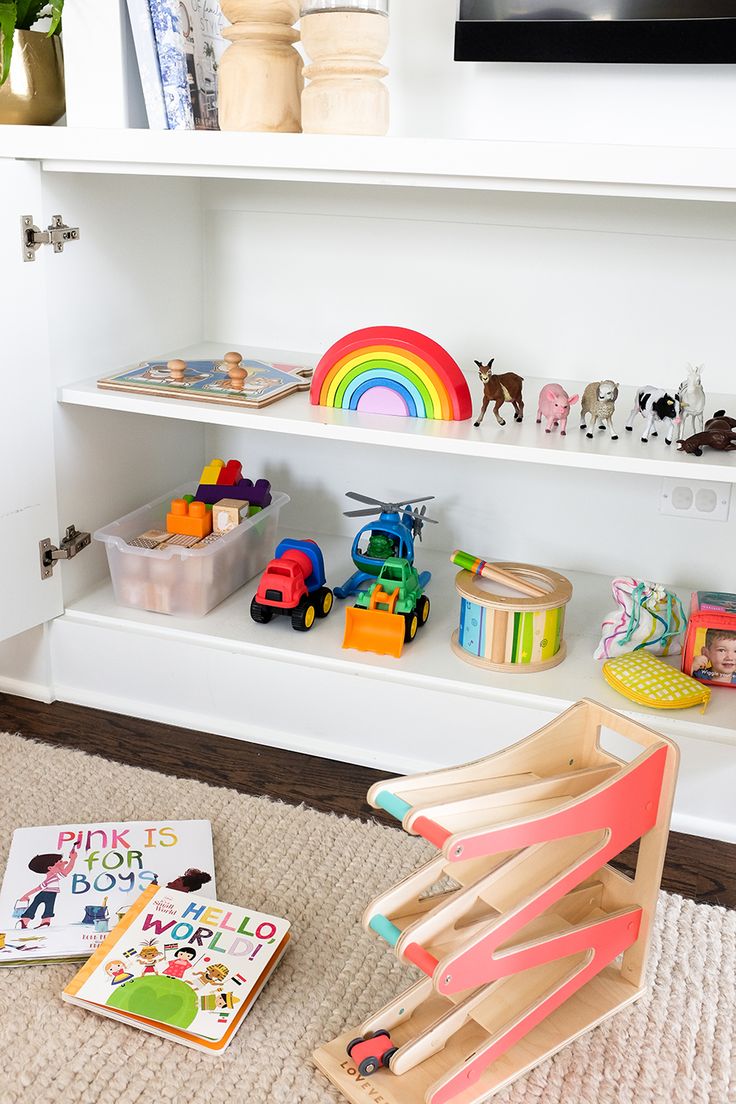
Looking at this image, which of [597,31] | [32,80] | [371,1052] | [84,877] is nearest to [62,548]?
[84,877]

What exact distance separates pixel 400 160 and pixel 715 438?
1.55ft

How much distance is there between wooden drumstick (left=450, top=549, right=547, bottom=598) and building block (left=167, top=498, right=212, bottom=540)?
1.21ft

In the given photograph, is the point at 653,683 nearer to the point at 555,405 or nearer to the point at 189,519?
the point at 555,405

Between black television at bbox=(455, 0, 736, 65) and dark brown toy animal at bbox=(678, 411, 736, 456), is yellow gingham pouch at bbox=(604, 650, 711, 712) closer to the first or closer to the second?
dark brown toy animal at bbox=(678, 411, 736, 456)

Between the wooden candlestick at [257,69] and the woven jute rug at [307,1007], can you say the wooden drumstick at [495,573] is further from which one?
the wooden candlestick at [257,69]

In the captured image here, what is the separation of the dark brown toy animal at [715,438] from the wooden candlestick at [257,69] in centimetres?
61

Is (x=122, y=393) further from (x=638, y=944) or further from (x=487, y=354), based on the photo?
(x=638, y=944)

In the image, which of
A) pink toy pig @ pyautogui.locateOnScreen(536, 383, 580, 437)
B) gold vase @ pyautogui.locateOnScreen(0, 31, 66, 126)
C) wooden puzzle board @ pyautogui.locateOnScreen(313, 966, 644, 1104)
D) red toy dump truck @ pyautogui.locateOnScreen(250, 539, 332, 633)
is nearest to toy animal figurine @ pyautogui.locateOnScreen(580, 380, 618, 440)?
pink toy pig @ pyautogui.locateOnScreen(536, 383, 580, 437)

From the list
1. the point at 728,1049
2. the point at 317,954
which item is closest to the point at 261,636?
the point at 317,954

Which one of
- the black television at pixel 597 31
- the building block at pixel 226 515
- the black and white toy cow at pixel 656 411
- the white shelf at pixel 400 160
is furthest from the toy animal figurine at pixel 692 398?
the building block at pixel 226 515

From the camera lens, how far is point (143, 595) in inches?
58.6

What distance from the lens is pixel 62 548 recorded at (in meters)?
1.45

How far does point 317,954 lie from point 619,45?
1140 millimetres

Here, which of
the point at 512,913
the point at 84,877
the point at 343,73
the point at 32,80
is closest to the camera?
the point at 512,913
